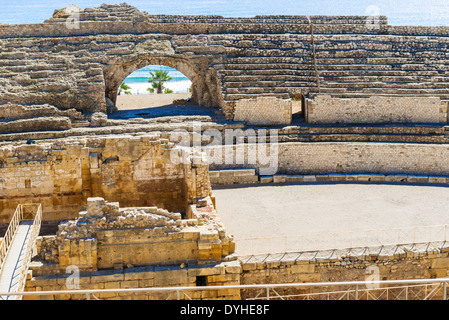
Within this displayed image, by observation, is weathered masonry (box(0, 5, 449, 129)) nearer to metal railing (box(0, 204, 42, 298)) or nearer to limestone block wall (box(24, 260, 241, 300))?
metal railing (box(0, 204, 42, 298))

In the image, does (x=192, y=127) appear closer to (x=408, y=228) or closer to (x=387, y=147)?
(x=387, y=147)

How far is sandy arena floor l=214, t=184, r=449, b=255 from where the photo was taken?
13.7 meters

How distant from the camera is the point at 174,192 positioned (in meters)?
15.1

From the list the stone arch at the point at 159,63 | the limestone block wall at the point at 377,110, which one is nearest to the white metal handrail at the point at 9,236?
the stone arch at the point at 159,63

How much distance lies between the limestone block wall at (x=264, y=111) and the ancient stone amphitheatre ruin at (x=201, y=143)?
56 millimetres

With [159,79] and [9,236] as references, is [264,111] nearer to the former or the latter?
[9,236]

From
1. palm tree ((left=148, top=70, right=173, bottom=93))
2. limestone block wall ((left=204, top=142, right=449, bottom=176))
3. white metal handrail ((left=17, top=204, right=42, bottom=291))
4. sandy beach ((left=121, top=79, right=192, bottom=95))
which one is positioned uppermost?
palm tree ((left=148, top=70, right=173, bottom=93))

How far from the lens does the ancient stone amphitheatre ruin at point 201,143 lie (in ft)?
38.1

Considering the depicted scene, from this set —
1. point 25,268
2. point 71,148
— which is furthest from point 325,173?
point 25,268

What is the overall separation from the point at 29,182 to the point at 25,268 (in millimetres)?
3731

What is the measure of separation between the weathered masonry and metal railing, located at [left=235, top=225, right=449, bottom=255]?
8.09m

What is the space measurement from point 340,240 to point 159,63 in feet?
42.6

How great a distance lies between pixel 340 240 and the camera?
13.7m

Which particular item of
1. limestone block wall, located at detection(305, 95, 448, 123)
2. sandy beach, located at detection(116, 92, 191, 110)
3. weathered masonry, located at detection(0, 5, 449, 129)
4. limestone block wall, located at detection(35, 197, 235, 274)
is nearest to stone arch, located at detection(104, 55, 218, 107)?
weathered masonry, located at detection(0, 5, 449, 129)
